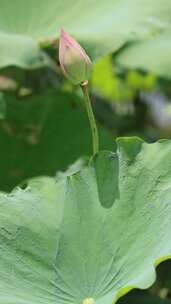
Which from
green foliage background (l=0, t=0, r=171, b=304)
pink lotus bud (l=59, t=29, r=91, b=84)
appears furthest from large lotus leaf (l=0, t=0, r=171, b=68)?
pink lotus bud (l=59, t=29, r=91, b=84)

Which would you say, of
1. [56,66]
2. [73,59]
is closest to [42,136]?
[56,66]

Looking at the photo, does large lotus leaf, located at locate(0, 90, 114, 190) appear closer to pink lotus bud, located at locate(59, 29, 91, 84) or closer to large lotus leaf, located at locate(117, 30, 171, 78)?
large lotus leaf, located at locate(117, 30, 171, 78)

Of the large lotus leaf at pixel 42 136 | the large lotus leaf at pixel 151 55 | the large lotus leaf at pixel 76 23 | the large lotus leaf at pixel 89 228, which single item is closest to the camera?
the large lotus leaf at pixel 89 228

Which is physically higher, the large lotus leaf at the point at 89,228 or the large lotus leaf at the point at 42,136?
the large lotus leaf at the point at 42,136

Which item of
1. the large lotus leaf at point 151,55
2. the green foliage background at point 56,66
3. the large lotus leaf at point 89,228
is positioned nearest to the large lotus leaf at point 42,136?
the green foliage background at point 56,66

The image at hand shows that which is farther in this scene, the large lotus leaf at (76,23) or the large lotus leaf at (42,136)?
the large lotus leaf at (42,136)

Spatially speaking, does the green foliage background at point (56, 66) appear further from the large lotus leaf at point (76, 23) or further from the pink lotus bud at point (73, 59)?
the pink lotus bud at point (73, 59)
